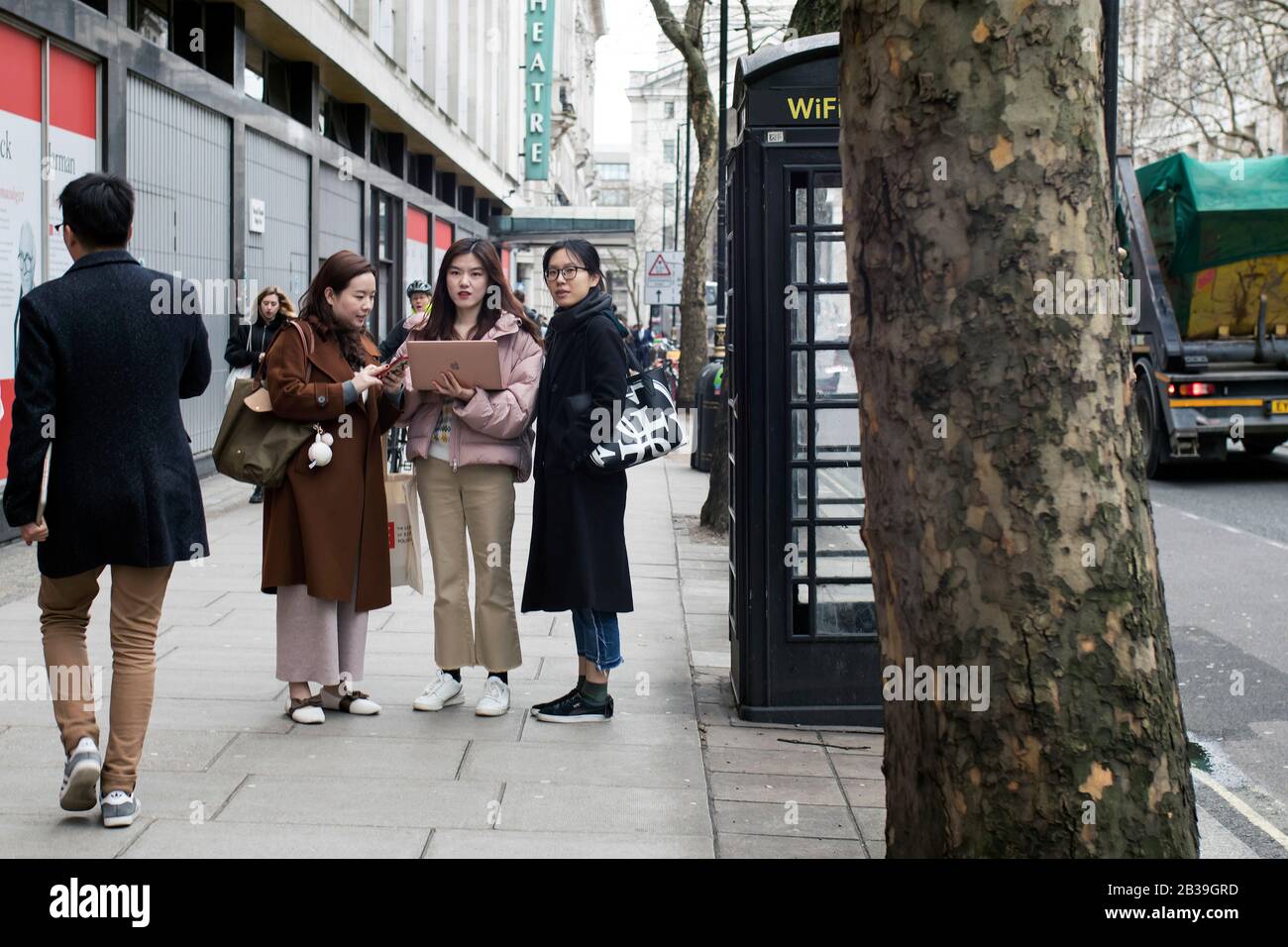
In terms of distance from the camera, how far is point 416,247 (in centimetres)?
2823

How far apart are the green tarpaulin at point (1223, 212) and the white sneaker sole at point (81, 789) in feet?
44.9

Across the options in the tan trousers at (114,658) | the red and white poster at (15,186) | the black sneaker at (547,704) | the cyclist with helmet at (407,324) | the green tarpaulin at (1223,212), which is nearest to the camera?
the tan trousers at (114,658)

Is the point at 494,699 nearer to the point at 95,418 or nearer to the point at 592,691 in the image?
the point at 592,691

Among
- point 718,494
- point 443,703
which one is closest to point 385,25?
point 718,494

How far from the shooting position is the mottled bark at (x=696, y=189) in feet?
46.8

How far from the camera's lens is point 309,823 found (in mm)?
4422

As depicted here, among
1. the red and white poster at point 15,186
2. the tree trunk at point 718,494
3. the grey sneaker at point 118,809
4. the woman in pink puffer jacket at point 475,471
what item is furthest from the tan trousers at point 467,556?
the tree trunk at point 718,494

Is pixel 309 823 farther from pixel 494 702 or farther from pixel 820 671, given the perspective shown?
pixel 820 671

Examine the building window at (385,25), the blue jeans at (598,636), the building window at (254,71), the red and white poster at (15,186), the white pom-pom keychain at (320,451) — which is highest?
the building window at (385,25)

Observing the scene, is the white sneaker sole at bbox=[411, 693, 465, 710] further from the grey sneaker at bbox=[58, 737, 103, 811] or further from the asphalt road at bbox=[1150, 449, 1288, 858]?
the asphalt road at bbox=[1150, 449, 1288, 858]

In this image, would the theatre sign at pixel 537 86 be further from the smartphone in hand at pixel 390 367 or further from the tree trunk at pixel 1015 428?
the tree trunk at pixel 1015 428

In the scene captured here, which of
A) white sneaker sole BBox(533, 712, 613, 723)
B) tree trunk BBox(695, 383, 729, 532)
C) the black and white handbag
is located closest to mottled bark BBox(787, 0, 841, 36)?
tree trunk BBox(695, 383, 729, 532)

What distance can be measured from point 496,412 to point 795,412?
3.97 ft

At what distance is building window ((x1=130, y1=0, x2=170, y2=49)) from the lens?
12781 millimetres
